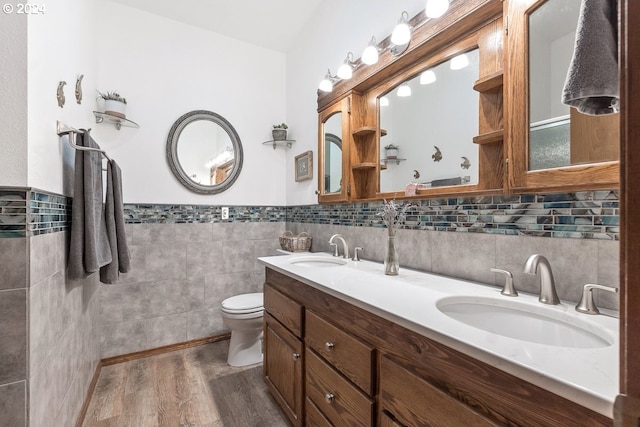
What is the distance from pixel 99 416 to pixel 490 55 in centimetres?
269

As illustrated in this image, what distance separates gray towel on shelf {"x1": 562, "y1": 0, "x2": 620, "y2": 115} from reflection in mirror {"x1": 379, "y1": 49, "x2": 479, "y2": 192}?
22.1 inches

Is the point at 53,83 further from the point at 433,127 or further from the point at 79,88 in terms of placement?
the point at 433,127

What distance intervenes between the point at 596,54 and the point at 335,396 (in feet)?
4.27

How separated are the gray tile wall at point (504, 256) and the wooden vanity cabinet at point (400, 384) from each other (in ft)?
1.48

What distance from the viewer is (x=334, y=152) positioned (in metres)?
2.13

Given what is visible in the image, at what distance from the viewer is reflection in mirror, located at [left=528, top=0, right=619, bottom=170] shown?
884mm

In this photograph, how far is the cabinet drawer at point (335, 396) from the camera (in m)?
0.98

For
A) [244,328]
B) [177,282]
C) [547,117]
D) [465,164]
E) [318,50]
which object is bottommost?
[244,328]

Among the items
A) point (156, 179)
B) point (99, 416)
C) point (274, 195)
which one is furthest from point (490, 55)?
point (99, 416)

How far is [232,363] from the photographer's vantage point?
7.11 feet

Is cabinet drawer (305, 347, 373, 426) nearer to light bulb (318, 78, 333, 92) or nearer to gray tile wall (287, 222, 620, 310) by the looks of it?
gray tile wall (287, 222, 620, 310)

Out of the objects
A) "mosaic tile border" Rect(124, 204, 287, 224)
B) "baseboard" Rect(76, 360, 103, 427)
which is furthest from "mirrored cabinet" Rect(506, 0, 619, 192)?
"baseboard" Rect(76, 360, 103, 427)

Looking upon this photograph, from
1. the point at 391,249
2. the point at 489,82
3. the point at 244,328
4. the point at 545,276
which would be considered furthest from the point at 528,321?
the point at 244,328

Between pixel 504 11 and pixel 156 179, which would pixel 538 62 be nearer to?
pixel 504 11
